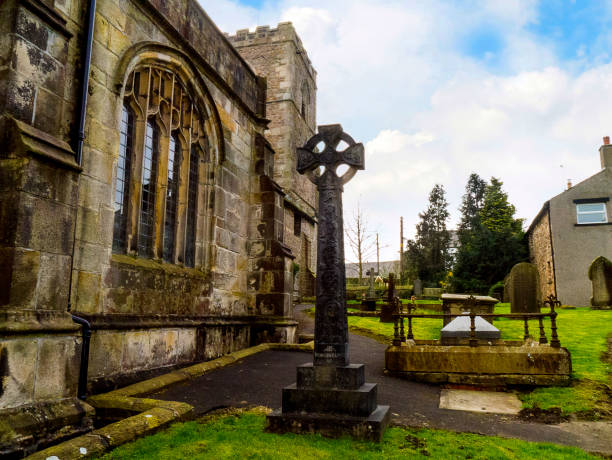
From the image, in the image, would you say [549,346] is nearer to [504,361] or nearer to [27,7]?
[504,361]

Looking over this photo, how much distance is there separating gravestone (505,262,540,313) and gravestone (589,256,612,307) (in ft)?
24.6

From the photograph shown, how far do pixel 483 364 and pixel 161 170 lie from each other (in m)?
6.45

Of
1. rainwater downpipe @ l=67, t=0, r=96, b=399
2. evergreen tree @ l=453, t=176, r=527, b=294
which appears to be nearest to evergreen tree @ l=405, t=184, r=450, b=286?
evergreen tree @ l=453, t=176, r=527, b=294

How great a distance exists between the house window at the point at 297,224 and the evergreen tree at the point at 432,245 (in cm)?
1523

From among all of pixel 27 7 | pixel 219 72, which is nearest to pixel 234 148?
pixel 219 72

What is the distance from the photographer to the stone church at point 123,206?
4465 millimetres

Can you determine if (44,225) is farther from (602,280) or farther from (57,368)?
(602,280)

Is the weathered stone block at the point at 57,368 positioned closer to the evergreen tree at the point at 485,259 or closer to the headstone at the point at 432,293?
the headstone at the point at 432,293

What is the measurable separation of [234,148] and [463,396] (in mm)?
6999

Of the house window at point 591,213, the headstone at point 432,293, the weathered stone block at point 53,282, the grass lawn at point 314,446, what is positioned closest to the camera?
the grass lawn at point 314,446

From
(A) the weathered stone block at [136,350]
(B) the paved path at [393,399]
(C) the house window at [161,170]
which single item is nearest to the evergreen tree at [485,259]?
(B) the paved path at [393,399]

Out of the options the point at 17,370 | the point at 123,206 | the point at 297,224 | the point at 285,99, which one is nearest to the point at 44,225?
the point at 17,370

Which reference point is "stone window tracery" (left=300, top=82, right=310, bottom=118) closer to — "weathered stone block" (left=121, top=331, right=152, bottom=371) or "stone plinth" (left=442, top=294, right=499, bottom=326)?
"stone plinth" (left=442, top=294, right=499, bottom=326)

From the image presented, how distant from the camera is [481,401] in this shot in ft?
22.1
